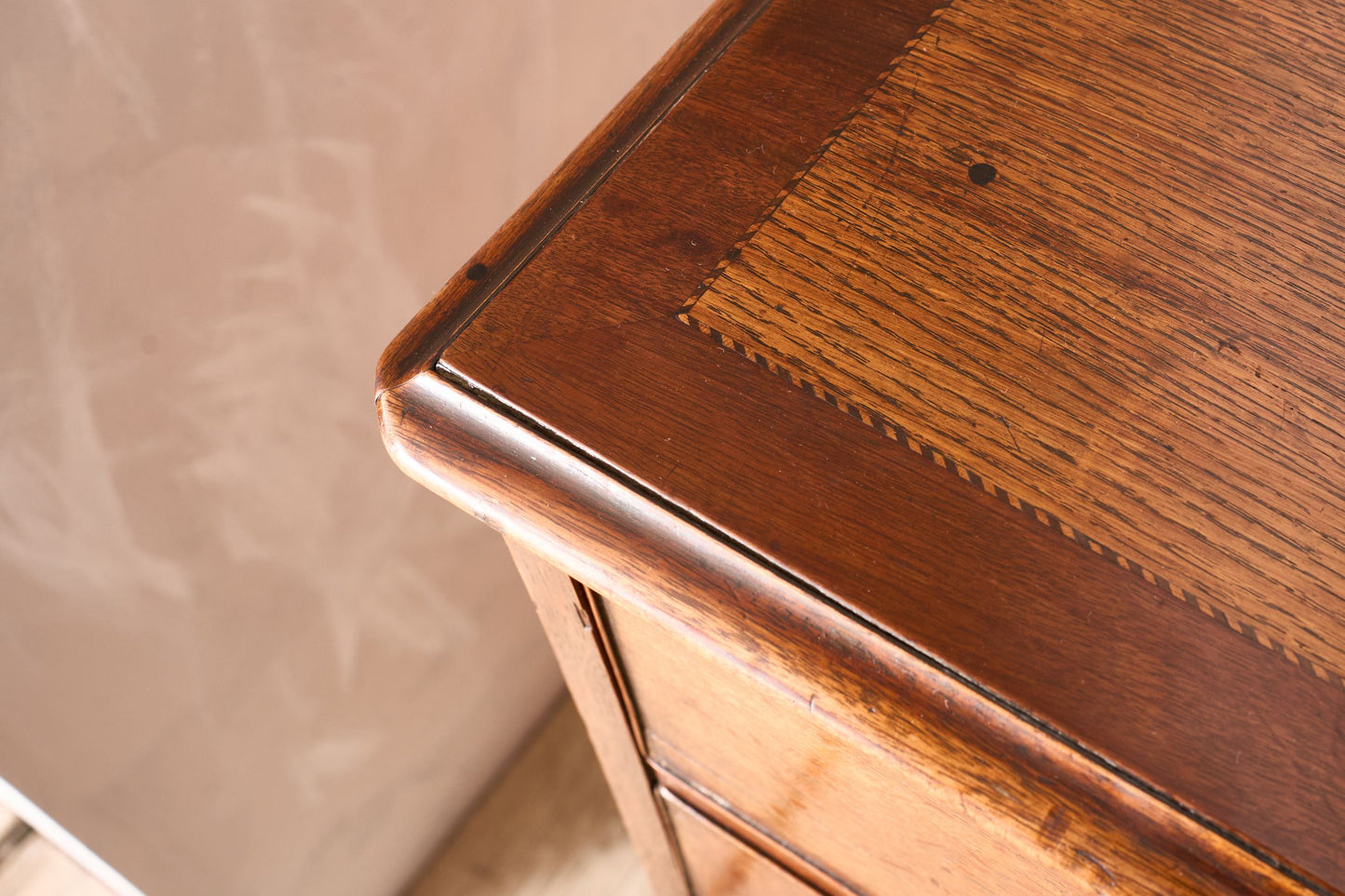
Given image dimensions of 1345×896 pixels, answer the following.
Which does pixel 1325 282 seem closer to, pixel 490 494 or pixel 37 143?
pixel 490 494

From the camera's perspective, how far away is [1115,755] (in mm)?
270

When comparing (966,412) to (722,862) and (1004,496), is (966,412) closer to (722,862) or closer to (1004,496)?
(1004,496)

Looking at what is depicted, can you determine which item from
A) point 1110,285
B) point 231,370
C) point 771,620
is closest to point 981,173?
point 1110,285

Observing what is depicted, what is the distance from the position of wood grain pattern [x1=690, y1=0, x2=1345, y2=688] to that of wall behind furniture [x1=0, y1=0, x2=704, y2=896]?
0.98 feet

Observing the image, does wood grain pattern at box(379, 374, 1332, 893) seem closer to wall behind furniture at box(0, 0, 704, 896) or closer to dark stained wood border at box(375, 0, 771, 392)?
dark stained wood border at box(375, 0, 771, 392)

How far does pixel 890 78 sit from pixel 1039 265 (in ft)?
0.31

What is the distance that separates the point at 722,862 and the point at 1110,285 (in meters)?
0.42

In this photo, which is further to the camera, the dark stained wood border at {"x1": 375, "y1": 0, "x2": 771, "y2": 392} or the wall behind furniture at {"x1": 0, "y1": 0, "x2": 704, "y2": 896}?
the wall behind furniture at {"x1": 0, "y1": 0, "x2": 704, "y2": 896}

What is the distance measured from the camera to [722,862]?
1.96ft

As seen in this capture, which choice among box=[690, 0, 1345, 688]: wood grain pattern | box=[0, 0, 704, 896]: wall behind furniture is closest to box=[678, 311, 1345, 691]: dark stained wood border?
box=[690, 0, 1345, 688]: wood grain pattern

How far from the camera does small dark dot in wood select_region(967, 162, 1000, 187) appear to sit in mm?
357

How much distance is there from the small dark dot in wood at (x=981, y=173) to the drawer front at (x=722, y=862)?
0.35 m

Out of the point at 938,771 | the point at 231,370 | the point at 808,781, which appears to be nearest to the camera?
the point at 938,771

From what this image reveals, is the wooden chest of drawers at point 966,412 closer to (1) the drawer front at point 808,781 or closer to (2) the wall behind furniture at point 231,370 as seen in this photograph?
(1) the drawer front at point 808,781
